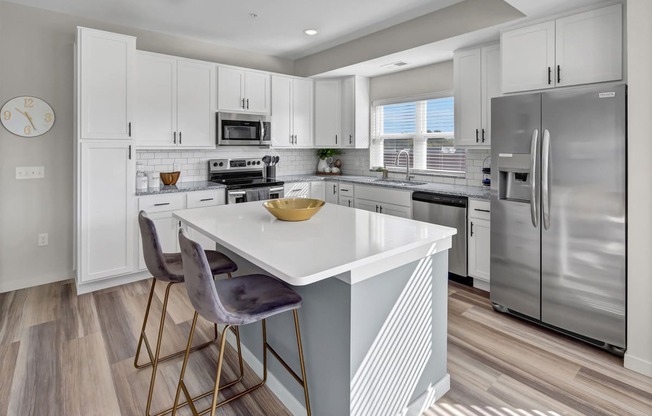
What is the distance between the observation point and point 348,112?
17.3ft

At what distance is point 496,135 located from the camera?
2.99 m

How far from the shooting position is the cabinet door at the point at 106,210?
348 cm

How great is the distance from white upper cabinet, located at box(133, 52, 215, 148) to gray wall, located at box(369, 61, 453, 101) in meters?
2.22

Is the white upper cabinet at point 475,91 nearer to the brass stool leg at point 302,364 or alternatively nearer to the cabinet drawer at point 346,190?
the cabinet drawer at point 346,190

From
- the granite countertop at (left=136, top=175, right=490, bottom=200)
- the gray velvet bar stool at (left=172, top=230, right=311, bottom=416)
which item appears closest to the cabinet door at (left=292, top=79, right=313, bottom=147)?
the granite countertop at (left=136, top=175, right=490, bottom=200)

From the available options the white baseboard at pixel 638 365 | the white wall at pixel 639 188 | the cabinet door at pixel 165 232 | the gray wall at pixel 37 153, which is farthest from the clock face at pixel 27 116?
the white baseboard at pixel 638 365

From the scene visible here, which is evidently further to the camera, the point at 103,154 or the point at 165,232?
the point at 165,232

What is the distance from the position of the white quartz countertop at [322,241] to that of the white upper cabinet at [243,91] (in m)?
2.48

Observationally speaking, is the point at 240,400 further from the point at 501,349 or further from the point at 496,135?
the point at 496,135

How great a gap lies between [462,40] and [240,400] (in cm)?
351

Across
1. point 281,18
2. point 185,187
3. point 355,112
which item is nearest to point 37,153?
point 185,187

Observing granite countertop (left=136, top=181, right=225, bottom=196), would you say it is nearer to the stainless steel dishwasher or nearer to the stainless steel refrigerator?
the stainless steel dishwasher

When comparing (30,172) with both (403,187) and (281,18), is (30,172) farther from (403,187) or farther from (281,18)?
(403,187)

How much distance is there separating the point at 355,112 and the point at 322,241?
3.77m
